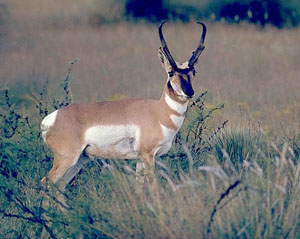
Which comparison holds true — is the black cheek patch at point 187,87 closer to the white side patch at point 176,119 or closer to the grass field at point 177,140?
the white side patch at point 176,119

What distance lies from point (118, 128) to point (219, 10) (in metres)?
16.3

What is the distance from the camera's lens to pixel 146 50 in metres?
16.9

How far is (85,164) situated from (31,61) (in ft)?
29.1

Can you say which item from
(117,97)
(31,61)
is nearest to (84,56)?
(31,61)

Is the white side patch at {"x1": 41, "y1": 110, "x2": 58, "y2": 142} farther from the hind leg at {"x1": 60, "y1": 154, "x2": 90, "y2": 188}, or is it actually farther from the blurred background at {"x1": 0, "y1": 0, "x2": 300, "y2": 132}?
the blurred background at {"x1": 0, "y1": 0, "x2": 300, "y2": 132}

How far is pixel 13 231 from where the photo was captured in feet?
19.3

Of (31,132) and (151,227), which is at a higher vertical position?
(31,132)

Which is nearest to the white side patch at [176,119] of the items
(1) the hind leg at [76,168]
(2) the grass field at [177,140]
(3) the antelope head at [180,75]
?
(3) the antelope head at [180,75]

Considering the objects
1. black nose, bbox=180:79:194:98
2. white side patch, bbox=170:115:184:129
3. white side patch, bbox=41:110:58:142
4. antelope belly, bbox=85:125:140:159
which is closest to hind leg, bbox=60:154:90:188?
antelope belly, bbox=85:125:140:159

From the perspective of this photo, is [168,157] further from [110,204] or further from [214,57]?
[214,57]

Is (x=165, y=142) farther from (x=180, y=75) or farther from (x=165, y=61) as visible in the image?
(x=165, y=61)

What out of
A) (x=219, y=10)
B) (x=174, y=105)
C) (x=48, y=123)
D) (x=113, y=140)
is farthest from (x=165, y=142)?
(x=219, y=10)

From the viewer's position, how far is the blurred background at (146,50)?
41.5 feet

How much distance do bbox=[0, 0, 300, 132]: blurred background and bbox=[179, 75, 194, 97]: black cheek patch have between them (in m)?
2.88
